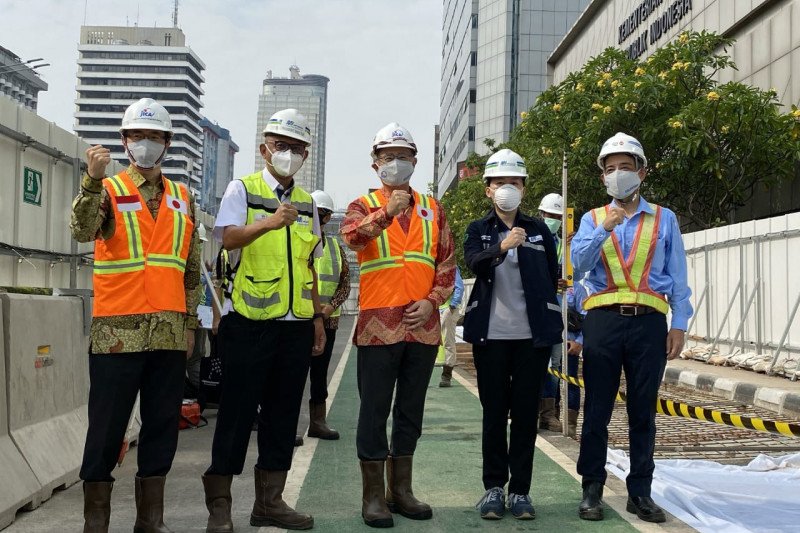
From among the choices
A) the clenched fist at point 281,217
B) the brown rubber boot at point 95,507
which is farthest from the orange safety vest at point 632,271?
the brown rubber boot at point 95,507

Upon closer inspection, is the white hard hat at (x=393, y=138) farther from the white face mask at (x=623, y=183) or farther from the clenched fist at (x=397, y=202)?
the white face mask at (x=623, y=183)

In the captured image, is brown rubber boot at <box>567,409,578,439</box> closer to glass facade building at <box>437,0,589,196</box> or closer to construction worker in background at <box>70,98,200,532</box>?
construction worker in background at <box>70,98,200,532</box>

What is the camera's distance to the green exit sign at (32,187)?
10156 mm

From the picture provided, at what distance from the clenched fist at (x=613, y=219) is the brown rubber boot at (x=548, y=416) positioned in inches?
151

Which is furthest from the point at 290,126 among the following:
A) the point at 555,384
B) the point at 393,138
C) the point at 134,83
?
the point at 134,83

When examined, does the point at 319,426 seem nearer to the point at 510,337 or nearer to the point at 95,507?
the point at 510,337

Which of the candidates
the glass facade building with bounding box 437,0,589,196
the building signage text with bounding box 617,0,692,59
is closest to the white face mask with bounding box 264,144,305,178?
the building signage text with bounding box 617,0,692,59

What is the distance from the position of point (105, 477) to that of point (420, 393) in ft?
5.79

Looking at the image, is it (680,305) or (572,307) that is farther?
(572,307)

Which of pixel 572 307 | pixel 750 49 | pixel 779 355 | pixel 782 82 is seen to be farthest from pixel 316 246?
pixel 750 49

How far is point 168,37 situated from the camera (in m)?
195

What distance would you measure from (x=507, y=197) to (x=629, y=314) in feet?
3.20

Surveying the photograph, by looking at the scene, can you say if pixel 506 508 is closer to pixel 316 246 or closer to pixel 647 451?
pixel 647 451

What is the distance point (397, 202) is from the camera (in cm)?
498
